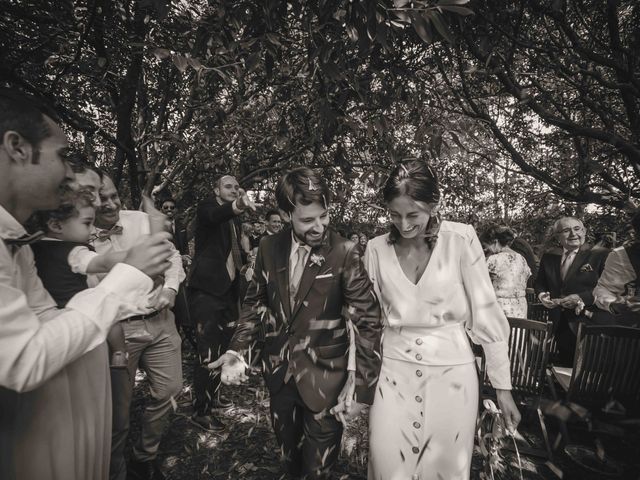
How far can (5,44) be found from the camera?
4027mm

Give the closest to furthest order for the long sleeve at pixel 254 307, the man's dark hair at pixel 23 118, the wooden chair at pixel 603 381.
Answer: the man's dark hair at pixel 23 118 → the long sleeve at pixel 254 307 → the wooden chair at pixel 603 381

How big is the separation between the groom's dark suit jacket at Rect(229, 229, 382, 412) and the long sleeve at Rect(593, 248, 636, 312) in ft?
8.73

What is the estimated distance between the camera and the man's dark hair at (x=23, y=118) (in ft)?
4.05

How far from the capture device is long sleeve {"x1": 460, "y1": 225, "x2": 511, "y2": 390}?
2.12m

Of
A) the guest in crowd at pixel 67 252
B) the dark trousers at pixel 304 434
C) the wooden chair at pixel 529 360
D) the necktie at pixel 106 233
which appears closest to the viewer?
the guest in crowd at pixel 67 252

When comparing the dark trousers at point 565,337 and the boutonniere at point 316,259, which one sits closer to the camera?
the boutonniere at point 316,259

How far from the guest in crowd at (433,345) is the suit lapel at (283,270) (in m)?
0.66

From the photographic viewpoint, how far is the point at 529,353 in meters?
3.70

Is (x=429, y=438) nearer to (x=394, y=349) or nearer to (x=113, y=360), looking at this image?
(x=394, y=349)

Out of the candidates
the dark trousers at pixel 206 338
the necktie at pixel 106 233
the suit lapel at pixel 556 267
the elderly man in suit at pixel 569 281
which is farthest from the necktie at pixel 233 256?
the suit lapel at pixel 556 267

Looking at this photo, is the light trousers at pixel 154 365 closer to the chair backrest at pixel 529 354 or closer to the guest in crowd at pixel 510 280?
the chair backrest at pixel 529 354

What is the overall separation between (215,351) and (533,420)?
3572 millimetres

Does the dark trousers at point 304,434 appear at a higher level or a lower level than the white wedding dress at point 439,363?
lower

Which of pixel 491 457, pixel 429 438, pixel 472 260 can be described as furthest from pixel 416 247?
pixel 491 457
